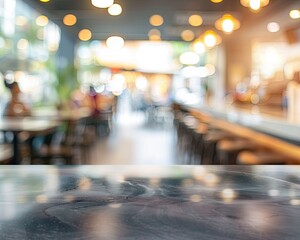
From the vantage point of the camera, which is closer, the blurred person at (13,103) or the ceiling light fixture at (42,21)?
the blurred person at (13,103)

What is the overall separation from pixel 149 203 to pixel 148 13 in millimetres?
10053

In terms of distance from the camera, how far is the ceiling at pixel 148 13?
9.58 m

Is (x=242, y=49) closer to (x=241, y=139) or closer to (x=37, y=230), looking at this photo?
(x=241, y=139)

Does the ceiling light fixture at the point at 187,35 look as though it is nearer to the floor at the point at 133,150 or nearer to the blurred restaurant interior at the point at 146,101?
the blurred restaurant interior at the point at 146,101

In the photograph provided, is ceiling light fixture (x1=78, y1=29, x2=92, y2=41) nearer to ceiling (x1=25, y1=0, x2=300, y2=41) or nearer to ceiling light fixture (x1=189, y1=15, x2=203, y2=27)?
ceiling (x1=25, y1=0, x2=300, y2=41)

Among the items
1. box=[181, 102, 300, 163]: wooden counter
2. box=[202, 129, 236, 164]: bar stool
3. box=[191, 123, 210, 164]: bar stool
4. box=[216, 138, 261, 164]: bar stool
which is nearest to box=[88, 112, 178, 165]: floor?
box=[191, 123, 210, 164]: bar stool

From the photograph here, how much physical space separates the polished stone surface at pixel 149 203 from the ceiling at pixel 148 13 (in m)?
7.37

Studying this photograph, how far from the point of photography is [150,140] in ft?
35.1

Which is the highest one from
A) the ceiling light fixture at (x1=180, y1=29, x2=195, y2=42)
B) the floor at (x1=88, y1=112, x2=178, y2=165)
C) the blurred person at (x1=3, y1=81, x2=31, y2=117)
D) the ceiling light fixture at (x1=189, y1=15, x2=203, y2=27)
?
the ceiling light fixture at (x1=180, y1=29, x2=195, y2=42)

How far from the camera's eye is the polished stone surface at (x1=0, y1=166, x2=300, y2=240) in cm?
98

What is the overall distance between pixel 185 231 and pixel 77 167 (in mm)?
971

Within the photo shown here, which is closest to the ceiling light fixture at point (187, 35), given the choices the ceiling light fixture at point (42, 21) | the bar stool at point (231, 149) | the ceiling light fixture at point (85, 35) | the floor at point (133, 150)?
the ceiling light fixture at point (85, 35)

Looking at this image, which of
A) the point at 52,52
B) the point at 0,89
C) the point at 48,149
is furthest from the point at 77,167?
the point at 52,52

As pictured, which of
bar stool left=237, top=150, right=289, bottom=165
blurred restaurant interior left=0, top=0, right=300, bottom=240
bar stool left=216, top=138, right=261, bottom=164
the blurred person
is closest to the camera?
blurred restaurant interior left=0, top=0, right=300, bottom=240
